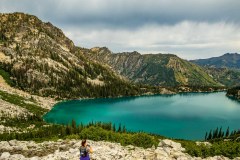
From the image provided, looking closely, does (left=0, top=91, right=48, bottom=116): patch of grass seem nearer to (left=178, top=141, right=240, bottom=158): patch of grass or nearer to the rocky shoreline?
the rocky shoreline

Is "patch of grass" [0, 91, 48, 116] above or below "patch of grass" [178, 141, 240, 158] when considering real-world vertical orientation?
below

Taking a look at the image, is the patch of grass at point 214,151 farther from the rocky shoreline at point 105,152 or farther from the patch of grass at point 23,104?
the patch of grass at point 23,104

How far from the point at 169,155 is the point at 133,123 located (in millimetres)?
119613

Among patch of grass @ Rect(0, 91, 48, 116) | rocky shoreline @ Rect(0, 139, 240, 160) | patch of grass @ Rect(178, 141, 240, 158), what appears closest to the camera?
rocky shoreline @ Rect(0, 139, 240, 160)

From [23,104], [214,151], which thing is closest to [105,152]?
[214,151]

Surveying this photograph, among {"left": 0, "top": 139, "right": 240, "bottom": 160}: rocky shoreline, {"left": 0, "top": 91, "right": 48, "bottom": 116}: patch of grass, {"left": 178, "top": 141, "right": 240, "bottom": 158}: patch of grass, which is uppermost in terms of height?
{"left": 0, "top": 139, "right": 240, "bottom": 160}: rocky shoreline

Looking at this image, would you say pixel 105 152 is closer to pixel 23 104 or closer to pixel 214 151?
pixel 214 151

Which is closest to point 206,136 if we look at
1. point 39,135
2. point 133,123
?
point 133,123

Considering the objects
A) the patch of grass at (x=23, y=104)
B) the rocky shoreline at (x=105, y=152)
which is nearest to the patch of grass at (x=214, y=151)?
the rocky shoreline at (x=105, y=152)

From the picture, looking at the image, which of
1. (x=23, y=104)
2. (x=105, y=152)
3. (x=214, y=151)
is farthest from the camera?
(x=23, y=104)

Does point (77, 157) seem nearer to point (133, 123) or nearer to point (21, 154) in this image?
point (21, 154)

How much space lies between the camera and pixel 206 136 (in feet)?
415

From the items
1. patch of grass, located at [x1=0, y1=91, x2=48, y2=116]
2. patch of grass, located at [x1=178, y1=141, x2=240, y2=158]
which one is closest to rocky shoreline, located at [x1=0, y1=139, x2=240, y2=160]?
patch of grass, located at [x1=178, y1=141, x2=240, y2=158]

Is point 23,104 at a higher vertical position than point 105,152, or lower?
lower
